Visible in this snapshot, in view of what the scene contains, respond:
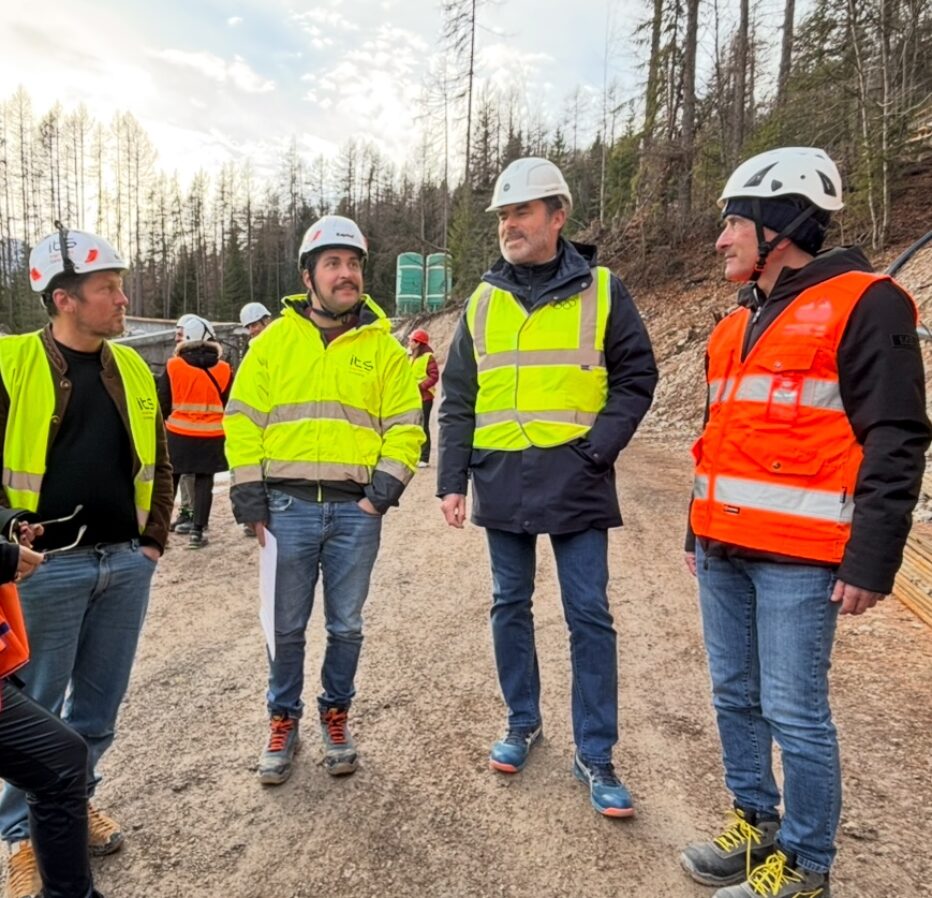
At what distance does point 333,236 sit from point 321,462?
104 centimetres

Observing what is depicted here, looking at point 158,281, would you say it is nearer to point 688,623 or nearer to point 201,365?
point 201,365

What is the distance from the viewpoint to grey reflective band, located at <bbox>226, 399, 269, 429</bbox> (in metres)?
3.06

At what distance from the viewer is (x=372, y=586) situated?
5.52m

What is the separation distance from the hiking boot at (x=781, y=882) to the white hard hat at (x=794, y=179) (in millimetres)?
2155

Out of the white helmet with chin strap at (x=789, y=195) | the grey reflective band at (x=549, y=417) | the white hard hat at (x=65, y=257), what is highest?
the white helmet with chin strap at (x=789, y=195)

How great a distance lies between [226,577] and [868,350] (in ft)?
17.3

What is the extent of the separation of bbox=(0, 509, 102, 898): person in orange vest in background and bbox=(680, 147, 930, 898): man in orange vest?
80.9 inches

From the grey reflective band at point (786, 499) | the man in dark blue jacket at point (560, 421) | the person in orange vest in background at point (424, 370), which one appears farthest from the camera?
the person in orange vest in background at point (424, 370)

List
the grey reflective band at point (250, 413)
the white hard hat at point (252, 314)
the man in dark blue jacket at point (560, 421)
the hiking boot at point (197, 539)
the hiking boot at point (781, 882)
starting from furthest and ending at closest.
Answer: the white hard hat at point (252, 314) < the hiking boot at point (197, 539) < the grey reflective band at point (250, 413) < the man in dark blue jacket at point (560, 421) < the hiking boot at point (781, 882)

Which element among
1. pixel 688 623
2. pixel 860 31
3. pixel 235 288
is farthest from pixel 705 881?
pixel 235 288

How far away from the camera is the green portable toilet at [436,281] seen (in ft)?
122

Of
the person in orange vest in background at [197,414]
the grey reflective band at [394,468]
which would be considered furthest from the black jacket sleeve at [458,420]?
the person in orange vest in background at [197,414]

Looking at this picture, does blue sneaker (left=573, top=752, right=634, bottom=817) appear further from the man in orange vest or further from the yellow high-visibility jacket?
the yellow high-visibility jacket

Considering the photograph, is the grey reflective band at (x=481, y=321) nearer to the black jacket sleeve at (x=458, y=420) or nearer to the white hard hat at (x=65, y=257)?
the black jacket sleeve at (x=458, y=420)
